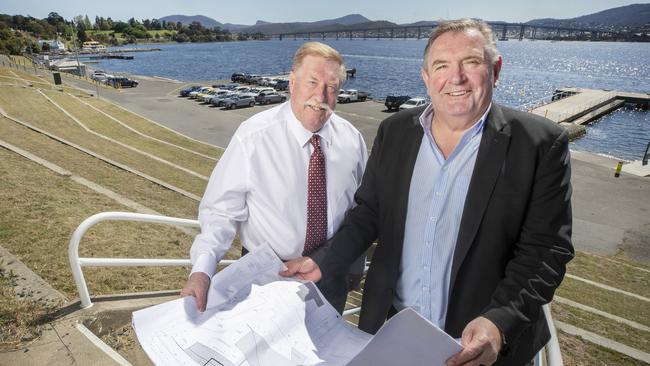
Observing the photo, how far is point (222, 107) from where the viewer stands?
36.1m

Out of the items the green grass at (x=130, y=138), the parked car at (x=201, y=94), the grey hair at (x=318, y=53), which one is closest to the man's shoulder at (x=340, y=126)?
the grey hair at (x=318, y=53)

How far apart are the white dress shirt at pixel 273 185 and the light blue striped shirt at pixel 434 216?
72cm

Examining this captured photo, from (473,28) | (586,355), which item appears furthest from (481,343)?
(586,355)

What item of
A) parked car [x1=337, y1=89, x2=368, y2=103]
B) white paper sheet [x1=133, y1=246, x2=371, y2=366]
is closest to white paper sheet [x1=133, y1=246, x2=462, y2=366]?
white paper sheet [x1=133, y1=246, x2=371, y2=366]

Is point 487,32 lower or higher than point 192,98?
higher

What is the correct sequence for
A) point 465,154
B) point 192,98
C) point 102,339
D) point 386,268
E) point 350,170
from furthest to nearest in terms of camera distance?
point 192,98
point 102,339
point 350,170
point 386,268
point 465,154

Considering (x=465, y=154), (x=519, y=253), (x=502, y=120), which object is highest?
(x=502, y=120)

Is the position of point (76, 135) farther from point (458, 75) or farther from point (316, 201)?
point (458, 75)

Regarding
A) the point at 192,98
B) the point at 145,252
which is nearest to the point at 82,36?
the point at 192,98

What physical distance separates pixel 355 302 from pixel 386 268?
3888mm

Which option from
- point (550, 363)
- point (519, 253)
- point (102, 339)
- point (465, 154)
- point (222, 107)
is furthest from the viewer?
point (222, 107)

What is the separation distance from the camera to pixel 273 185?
2.57 m

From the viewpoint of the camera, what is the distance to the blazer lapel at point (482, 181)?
1.87 m

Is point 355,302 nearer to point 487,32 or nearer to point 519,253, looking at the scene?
point 519,253
